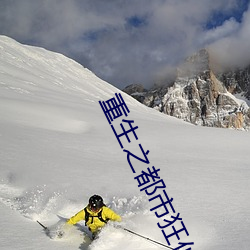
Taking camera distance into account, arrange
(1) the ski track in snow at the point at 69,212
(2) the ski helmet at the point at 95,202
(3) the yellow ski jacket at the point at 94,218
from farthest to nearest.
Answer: (3) the yellow ski jacket at the point at 94,218 < (2) the ski helmet at the point at 95,202 < (1) the ski track in snow at the point at 69,212

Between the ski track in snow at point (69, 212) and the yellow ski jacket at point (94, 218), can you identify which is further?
the yellow ski jacket at point (94, 218)

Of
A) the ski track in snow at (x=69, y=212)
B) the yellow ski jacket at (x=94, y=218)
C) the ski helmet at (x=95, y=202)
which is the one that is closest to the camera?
the ski track in snow at (x=69, y=212)

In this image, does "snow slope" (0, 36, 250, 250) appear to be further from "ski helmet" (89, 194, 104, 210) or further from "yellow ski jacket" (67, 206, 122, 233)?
"ski helmet" (89, 194, 104, 210)

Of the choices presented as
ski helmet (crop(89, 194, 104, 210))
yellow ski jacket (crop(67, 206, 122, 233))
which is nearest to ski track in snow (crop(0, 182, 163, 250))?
yellow ski jacket (crop(67, 206, 122, 233))

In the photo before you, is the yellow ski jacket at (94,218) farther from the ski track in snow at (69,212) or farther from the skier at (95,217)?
the ski track in snow at (69,212)

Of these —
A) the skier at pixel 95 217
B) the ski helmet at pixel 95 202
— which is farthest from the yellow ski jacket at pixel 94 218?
the ski helmet at pixel 95 202

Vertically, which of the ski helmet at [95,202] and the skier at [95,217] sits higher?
the ski helmet at [95,202]

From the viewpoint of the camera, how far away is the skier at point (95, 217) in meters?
5.89

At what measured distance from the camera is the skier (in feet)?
19.3

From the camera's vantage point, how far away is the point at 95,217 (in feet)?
19.6

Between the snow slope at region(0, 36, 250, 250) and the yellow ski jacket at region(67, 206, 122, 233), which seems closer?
the snow slope at region(0, 36, 250, 250)

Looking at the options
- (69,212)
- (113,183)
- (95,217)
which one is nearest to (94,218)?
(95,217)

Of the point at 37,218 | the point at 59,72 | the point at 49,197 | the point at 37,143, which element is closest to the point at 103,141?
the point at 37,143

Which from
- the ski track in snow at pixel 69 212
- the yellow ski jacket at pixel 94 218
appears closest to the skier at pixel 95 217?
the yellow ski jacket at pixel 94 218
